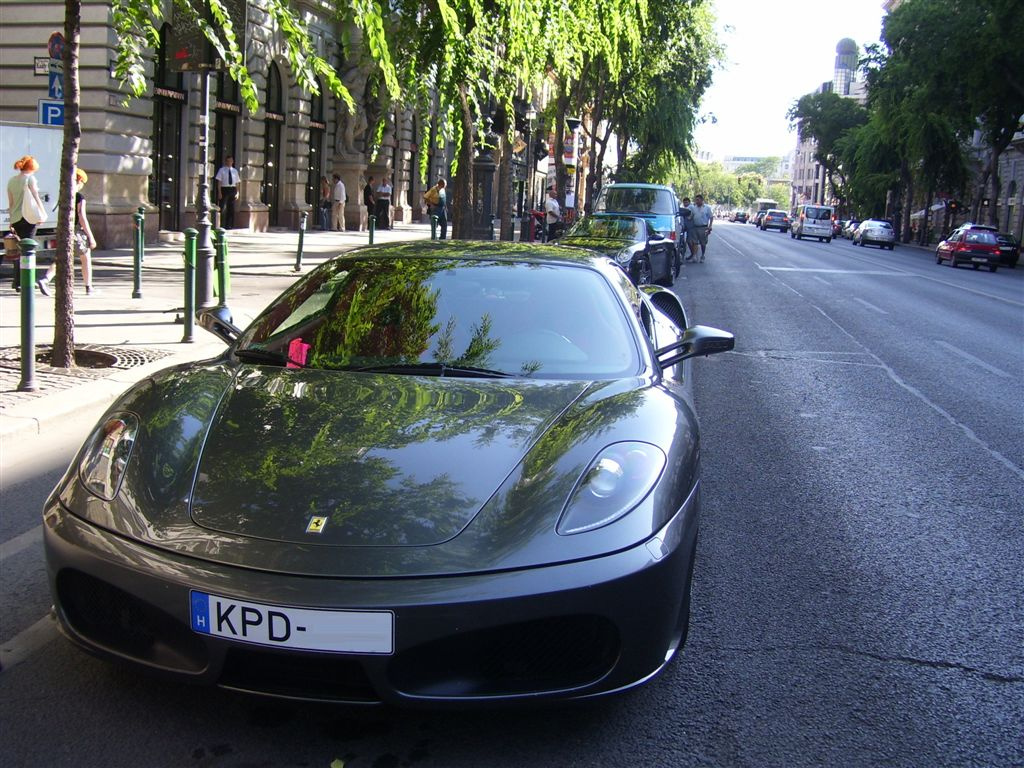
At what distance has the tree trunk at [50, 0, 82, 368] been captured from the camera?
8.47 meters

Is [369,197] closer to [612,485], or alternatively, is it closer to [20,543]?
[20,543]

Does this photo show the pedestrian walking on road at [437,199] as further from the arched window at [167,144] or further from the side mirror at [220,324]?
the side mirror at [220,324]

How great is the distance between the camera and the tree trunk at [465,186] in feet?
52.3

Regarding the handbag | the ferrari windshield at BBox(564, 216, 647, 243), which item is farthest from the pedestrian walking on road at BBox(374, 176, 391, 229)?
the handbag

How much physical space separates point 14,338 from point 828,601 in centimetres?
811

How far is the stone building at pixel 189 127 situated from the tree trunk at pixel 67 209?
190 cm

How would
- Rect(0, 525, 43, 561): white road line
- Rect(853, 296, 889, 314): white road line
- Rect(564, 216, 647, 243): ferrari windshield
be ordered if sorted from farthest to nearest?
Rect(853, 296, 889, 314): white road line < Rect(564, 216, 647, 243): ferrari windshield < Rect(0, 525, 43, 561): white road line

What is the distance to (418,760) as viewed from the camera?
9.30ft

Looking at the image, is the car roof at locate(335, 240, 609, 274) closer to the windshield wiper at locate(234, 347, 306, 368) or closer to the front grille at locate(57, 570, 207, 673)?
the windshield wiper at locate(234, 347, 306, 368)

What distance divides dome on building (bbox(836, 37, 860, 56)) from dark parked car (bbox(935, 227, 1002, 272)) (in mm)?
158932

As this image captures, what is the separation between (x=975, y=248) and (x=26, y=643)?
4083cm

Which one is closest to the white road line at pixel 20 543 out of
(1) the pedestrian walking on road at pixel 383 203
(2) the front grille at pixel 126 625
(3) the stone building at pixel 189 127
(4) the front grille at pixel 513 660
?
(2) the front grille at pixel 126 625

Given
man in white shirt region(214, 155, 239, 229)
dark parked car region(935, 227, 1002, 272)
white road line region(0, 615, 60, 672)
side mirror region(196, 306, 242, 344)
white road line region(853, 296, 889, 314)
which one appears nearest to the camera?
white road line region(0, 615, 60, 672)

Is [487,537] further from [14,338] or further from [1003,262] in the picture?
[1003,262]
